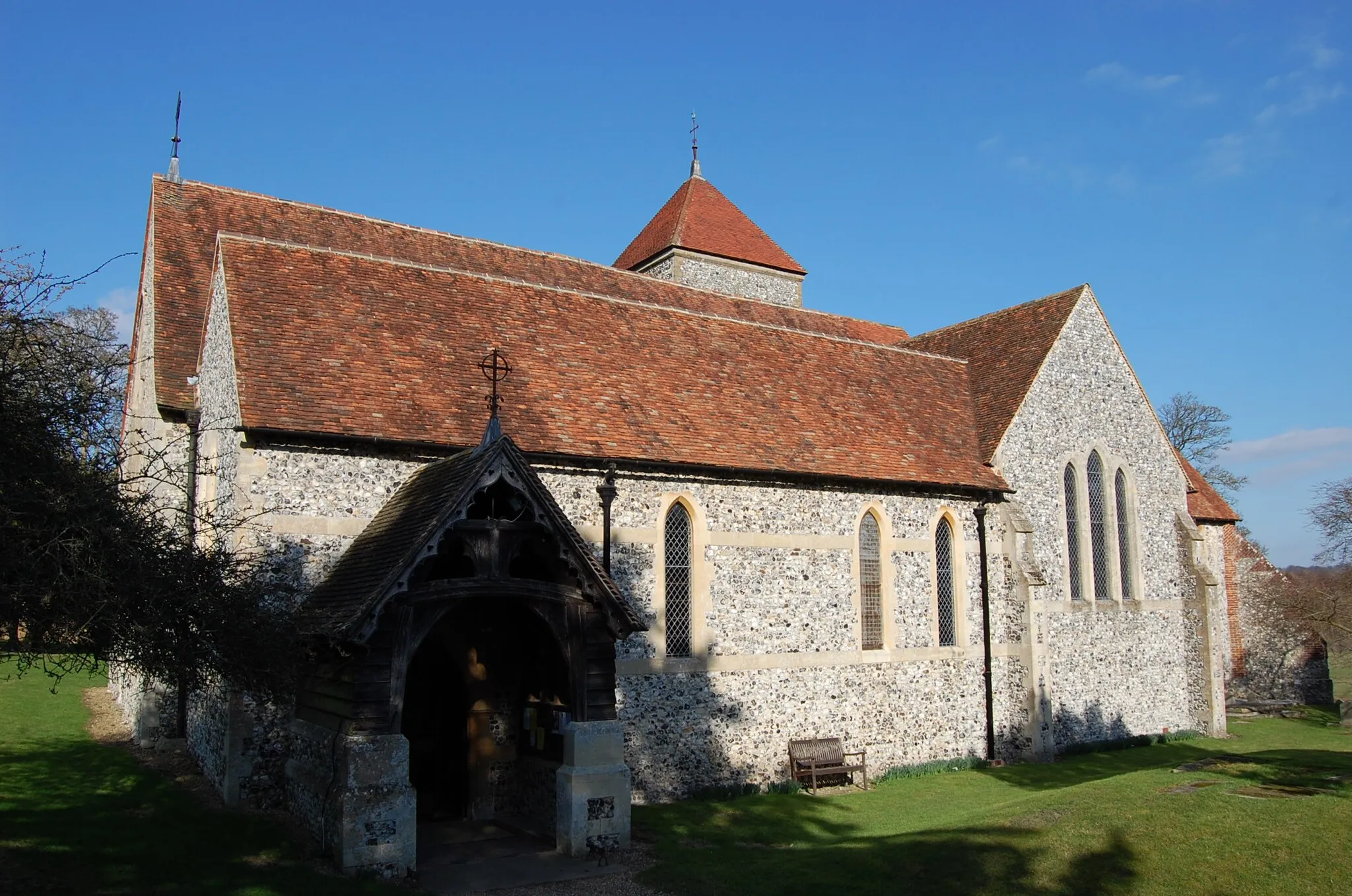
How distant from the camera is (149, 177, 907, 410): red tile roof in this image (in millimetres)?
17047

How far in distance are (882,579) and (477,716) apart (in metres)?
7.64

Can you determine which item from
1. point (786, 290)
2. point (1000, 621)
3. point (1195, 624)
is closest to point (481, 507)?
point (1000, 621)

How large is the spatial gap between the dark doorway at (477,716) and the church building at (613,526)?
4cm

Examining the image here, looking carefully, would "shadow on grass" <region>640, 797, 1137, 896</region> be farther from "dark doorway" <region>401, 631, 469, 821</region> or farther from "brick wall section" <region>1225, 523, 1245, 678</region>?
"brick wall section" <region>1225, 523, 1245, 678</region>

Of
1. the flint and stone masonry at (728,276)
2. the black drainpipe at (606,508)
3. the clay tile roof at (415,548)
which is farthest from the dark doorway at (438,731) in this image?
the flint and stone masonry at (728,276)

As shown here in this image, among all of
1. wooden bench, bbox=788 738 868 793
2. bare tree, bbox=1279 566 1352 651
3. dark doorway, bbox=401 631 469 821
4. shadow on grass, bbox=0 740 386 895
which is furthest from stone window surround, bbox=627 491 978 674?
bare tree, bbox=1279 566 1352 651

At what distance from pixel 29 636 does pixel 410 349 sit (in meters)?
7.87

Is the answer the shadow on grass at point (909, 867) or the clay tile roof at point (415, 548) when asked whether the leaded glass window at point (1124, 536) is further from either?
the clay tile roof at point (415, 548)

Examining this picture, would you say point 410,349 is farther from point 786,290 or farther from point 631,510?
point 786,290

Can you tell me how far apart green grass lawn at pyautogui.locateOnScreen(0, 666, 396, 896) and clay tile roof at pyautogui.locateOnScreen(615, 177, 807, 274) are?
23.1 m

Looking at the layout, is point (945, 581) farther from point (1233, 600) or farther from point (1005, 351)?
point (1233, 600)

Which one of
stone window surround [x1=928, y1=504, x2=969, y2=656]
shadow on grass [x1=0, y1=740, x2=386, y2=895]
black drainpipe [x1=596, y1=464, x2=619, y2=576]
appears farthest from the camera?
stone window surround [x1=928, y1=504, x2=969, y2=656]

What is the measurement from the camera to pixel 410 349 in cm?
1515

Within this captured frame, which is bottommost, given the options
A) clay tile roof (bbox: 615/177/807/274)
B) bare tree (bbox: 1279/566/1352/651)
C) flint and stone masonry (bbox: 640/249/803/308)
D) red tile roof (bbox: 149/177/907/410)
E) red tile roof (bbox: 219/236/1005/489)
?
bare tree (bbox: 1279/566/1352/651)
